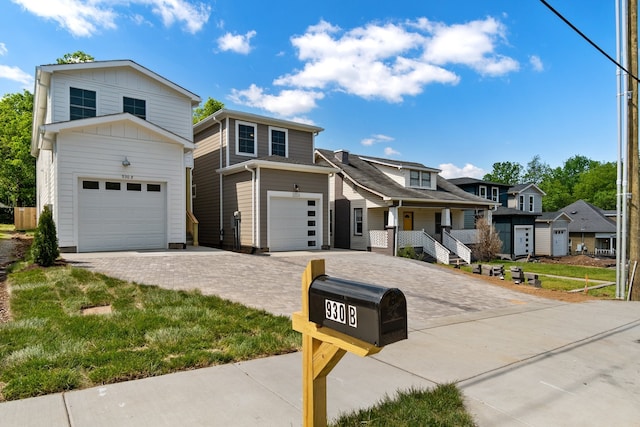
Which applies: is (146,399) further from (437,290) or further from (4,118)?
(4,118)

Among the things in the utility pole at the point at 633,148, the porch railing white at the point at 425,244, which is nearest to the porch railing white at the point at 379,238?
the porch railing white at the point at 425,244

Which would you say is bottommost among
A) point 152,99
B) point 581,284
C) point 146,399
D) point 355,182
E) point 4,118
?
point 581,284

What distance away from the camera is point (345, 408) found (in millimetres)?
3107

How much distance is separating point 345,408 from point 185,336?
2.40m

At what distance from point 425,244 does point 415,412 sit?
17.8 metres

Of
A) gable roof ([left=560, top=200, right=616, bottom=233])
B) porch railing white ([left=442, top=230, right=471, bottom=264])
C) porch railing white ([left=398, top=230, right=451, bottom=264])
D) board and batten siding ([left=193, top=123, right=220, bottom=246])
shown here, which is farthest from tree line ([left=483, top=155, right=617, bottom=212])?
board and batten siding ([left=193, top=123, right=220, bottom=246])

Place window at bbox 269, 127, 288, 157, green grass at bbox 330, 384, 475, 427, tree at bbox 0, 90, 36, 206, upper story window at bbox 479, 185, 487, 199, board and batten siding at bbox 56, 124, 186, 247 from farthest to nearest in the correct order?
tree at bbox 0, 90, 36, 206
upper story window at bbox 479, 185, 487, 199
window at bbox 269, 127, 288, 157
board and batten siding at bbox 56, 124, 186, 247
green grass at bbox 330, 384, 475, 427

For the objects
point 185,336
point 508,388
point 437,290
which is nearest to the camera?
point 508,388

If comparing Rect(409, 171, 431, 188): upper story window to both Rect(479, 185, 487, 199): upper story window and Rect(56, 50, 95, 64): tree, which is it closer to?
Rect(479, 185, 487, 199): upper story window

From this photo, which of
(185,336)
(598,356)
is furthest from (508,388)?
(185,336)

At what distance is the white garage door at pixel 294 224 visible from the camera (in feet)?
51.7

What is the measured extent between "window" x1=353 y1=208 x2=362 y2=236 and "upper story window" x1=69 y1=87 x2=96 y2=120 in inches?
514

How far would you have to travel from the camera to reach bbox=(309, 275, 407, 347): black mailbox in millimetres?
1588

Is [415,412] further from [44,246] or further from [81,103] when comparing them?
[81,103]
